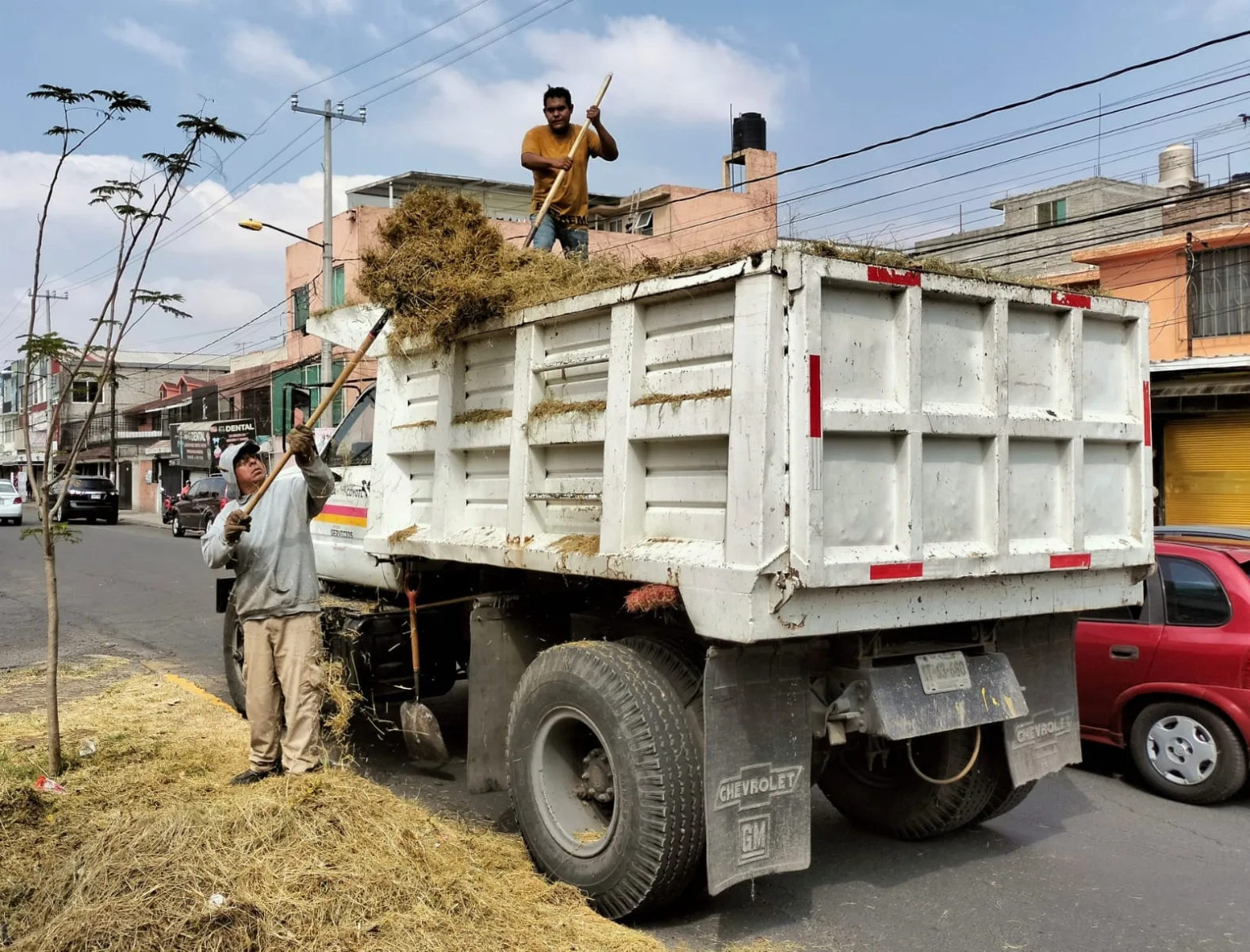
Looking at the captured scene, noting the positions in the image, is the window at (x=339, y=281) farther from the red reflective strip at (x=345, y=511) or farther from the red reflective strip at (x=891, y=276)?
the red reflective strip at (x=891, y=276)

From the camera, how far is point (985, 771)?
200 inches

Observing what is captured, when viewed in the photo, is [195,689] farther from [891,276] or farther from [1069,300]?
[1069,300]

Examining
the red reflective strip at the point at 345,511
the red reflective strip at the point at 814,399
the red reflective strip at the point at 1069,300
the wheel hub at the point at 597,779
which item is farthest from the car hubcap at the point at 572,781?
the red reflective strip at the point at 1069,300

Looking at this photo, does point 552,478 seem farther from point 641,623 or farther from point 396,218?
point 396,218

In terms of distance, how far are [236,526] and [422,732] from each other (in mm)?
1487

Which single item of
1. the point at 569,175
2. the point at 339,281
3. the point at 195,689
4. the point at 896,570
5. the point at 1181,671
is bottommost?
the point at 195,689

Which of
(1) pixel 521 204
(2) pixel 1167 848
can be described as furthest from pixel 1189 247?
(1) pixel 521 204

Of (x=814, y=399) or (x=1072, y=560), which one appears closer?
(x=814, y=399)

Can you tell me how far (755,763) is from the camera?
3.89m

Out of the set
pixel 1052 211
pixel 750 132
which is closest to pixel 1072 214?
pixel 1052 211

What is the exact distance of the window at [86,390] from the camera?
5.92 m

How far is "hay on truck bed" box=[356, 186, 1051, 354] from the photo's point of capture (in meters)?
4.95

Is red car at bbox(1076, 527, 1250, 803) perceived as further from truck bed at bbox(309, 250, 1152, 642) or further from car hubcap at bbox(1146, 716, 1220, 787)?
truck bed at bbox(309, 250, 1152, 642)

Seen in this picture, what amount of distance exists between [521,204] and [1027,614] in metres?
36.2
